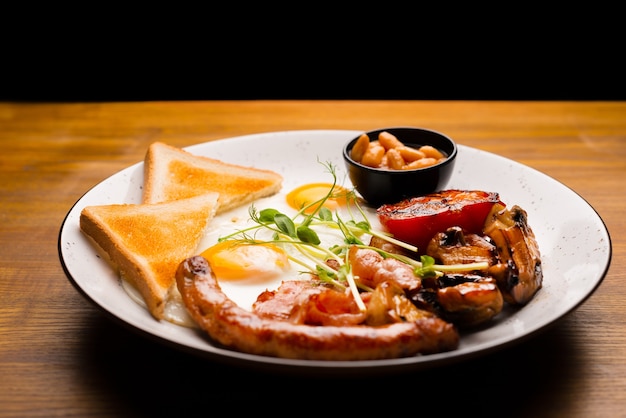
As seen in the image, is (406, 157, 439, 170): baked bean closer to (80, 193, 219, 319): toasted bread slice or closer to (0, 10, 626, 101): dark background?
(80, 193, 219, 319): toasted bread slice

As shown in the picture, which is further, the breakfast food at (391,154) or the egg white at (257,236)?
the breakfast food at (391,154)

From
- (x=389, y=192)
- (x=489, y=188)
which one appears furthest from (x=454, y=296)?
(x=489, y=188)

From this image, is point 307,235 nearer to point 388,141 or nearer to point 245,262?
point 245,262

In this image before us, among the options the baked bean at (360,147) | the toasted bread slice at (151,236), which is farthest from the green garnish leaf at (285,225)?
the baked bean at (360,147)

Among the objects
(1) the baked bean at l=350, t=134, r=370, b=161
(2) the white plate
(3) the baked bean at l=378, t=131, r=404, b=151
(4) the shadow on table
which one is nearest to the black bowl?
(1) the baked bean at l=350, t=134, r=370, b=161

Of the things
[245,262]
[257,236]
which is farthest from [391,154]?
[245,262]

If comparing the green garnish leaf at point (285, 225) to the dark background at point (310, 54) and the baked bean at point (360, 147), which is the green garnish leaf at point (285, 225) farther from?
the dark background at point (310, 54)

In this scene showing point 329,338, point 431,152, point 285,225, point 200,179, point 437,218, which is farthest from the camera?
point 200,179
